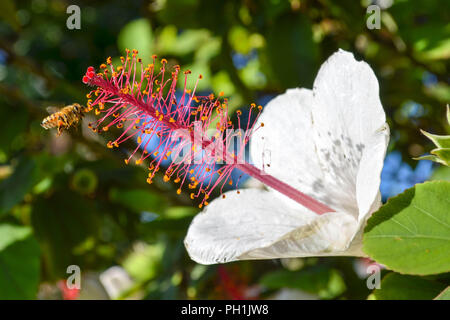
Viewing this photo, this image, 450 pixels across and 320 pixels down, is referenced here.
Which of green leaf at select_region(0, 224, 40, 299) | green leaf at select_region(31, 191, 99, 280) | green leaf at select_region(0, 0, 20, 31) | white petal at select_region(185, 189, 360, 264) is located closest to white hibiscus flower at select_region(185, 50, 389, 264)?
white petal at select_region(185, 189, 360, 264)

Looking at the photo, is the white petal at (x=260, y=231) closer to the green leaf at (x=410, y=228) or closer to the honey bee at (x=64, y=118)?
the green leaf at (x=410, y=228)

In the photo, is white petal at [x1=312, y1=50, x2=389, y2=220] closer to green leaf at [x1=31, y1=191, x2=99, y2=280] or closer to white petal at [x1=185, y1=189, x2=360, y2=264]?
white petal at [x1=185, y1=189, x2=360, y2=264]

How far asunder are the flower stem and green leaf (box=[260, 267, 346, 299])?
38cm

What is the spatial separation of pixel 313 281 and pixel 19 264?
71 cm

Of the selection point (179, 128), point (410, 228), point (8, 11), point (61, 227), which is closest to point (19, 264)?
point (61, 227)

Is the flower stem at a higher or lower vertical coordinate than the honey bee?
lower

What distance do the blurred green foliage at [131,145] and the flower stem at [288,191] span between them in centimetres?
39

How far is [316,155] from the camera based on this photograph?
3.48 ft

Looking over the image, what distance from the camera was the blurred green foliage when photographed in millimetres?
1445

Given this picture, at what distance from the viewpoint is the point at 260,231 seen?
37.4 inches

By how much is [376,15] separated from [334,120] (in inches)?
19.6

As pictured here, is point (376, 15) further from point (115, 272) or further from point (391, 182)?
point (115, 272)

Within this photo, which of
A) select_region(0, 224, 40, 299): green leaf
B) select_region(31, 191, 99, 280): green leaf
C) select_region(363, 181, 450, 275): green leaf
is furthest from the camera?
select_region(31, 191, 99, 280): green leaf

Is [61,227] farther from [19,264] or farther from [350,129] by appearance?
[350,129]
